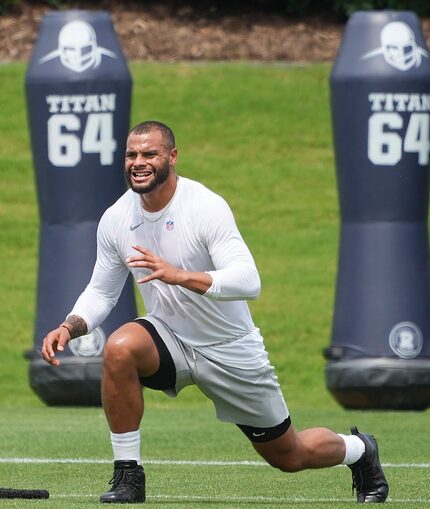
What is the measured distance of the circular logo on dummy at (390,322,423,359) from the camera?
14.4 m

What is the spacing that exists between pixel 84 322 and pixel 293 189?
48.3ft

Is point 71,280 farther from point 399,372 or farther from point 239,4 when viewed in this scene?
point 239,4

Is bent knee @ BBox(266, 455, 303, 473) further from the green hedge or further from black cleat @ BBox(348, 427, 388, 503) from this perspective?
the green hedge

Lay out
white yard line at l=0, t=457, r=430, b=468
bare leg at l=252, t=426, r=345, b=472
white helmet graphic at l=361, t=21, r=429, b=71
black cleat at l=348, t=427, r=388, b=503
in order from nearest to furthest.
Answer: bare leg at l=252, t=426, r=345, b=472, black cleat at l=348, t=427, r=388, b=503, white yard line at l=0, t=457, r=430, b=468, white helmet graphic at l=361, t=21, r=429, b=71

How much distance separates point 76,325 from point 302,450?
123 centimetres

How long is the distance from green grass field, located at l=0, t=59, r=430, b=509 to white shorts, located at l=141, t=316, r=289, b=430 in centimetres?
42

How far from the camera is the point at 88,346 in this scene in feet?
48.0

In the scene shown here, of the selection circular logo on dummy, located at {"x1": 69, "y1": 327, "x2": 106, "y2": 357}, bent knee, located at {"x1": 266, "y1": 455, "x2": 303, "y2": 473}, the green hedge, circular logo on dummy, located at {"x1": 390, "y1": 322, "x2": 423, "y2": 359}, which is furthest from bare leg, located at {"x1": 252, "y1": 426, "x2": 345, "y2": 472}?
the green hedge

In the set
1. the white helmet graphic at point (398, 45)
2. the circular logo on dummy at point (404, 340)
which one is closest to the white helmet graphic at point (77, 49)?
the white helmet graphic at point (398, 45)

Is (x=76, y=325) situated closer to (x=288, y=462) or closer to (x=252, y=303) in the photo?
(x=288, y=462)

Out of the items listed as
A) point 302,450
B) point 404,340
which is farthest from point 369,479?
point 404,340

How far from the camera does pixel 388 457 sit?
10.7 m

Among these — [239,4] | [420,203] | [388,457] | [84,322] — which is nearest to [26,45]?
[239,4]

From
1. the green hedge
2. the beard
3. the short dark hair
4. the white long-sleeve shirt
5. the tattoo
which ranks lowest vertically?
the tattoo
